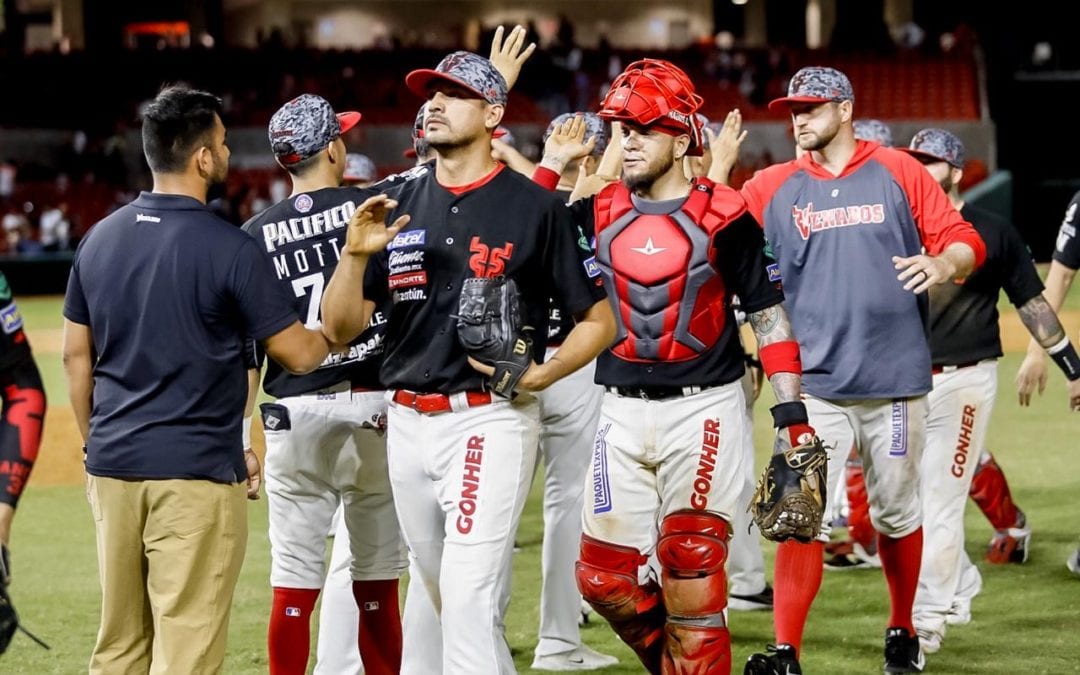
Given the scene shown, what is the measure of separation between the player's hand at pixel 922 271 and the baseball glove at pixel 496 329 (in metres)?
1.68

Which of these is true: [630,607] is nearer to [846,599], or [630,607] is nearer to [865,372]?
[865,372]

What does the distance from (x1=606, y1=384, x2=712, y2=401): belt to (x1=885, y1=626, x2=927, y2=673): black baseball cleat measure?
1662 mm

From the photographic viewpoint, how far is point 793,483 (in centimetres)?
528

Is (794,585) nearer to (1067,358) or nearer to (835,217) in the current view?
(835,217)

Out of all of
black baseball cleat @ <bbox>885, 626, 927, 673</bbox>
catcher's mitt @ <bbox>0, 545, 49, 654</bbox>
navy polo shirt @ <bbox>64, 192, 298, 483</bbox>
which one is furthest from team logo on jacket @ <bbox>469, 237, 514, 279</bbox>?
black baseball cleat @ <bbox>885, 626, 927, 673</bbox>

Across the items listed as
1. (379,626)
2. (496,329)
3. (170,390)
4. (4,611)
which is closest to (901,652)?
(379,626)

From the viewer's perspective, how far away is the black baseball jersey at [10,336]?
3.94m

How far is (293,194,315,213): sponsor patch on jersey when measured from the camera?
5492mm

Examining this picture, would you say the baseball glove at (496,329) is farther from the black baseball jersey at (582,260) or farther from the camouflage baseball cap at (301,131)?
the camouflage baseball cap at (301,131)

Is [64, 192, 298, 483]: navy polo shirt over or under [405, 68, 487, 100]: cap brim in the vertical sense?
under

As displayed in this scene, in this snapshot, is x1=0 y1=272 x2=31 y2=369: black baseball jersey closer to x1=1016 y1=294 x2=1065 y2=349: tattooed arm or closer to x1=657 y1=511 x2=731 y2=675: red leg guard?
x1=657 y1=511 x2=731 y2=675: red leg guard

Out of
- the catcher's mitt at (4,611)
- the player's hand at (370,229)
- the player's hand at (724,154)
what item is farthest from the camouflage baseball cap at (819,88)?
the catcher's mitt at (4,611)

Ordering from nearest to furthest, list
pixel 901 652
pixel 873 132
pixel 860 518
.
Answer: pixel 901 652
pixel 873 132
pixel 860 518

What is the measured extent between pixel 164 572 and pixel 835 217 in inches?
130
